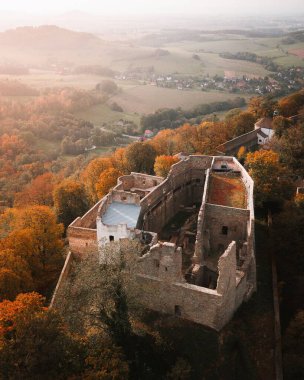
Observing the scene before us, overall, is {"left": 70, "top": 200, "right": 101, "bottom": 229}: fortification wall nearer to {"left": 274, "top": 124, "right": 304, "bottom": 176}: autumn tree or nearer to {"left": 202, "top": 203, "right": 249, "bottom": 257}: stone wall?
{"left": 202, "top": 203, "right": 249, "bottom": 257}: stone wall

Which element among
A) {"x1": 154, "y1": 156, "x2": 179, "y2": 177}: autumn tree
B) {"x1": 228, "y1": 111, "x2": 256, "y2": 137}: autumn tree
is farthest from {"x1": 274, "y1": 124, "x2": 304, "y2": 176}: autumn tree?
{"x1": 154, "y1": 156, "x2": 179, "y2": 177}: autumn tree

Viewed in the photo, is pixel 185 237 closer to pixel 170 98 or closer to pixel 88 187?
pixel 88 187

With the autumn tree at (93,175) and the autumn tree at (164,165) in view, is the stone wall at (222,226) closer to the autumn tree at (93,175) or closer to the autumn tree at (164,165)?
the autumn tree at (164,165)

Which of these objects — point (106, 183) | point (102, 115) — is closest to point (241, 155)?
point (106, 183)

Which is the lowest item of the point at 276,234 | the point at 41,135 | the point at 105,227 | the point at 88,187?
the point at 41,135

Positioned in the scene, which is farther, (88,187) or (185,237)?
(88,187)

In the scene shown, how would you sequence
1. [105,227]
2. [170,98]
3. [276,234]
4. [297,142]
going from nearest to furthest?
[105,227]
[276,234]
[297,142]
[170,98]

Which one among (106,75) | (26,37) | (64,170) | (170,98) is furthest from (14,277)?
(26,37)

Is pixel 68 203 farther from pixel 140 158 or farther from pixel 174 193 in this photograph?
pixel 174 193

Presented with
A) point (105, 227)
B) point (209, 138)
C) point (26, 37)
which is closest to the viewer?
point (105, 227)
